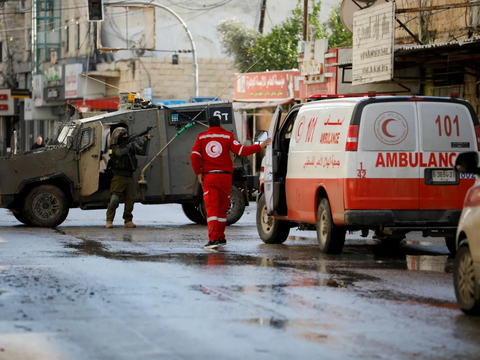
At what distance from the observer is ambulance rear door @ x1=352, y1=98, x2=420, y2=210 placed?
1246 centimetres

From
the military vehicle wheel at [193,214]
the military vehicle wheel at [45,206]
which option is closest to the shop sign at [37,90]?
the military vehicle wheel at [193,214]

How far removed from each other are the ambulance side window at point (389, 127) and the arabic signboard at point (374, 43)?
30.7 feet

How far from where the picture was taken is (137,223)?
20.5 m

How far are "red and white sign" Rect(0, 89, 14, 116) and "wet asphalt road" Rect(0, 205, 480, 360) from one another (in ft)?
179

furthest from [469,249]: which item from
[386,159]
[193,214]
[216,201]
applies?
[193,214]

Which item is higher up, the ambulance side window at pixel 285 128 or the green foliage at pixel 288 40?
the green foliage at pixel 288 40

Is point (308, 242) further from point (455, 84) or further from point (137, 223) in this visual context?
point (455, 84)

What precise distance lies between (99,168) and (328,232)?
674cm

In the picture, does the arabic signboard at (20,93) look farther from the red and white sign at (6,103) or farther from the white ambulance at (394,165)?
the white ambulance at (394,165)

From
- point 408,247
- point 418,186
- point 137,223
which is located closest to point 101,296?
point 418,186

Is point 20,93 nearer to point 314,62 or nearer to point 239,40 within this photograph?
point 239,40

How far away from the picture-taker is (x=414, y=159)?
1262cm

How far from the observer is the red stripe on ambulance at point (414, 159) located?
41.1ft

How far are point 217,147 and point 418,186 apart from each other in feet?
9.63
